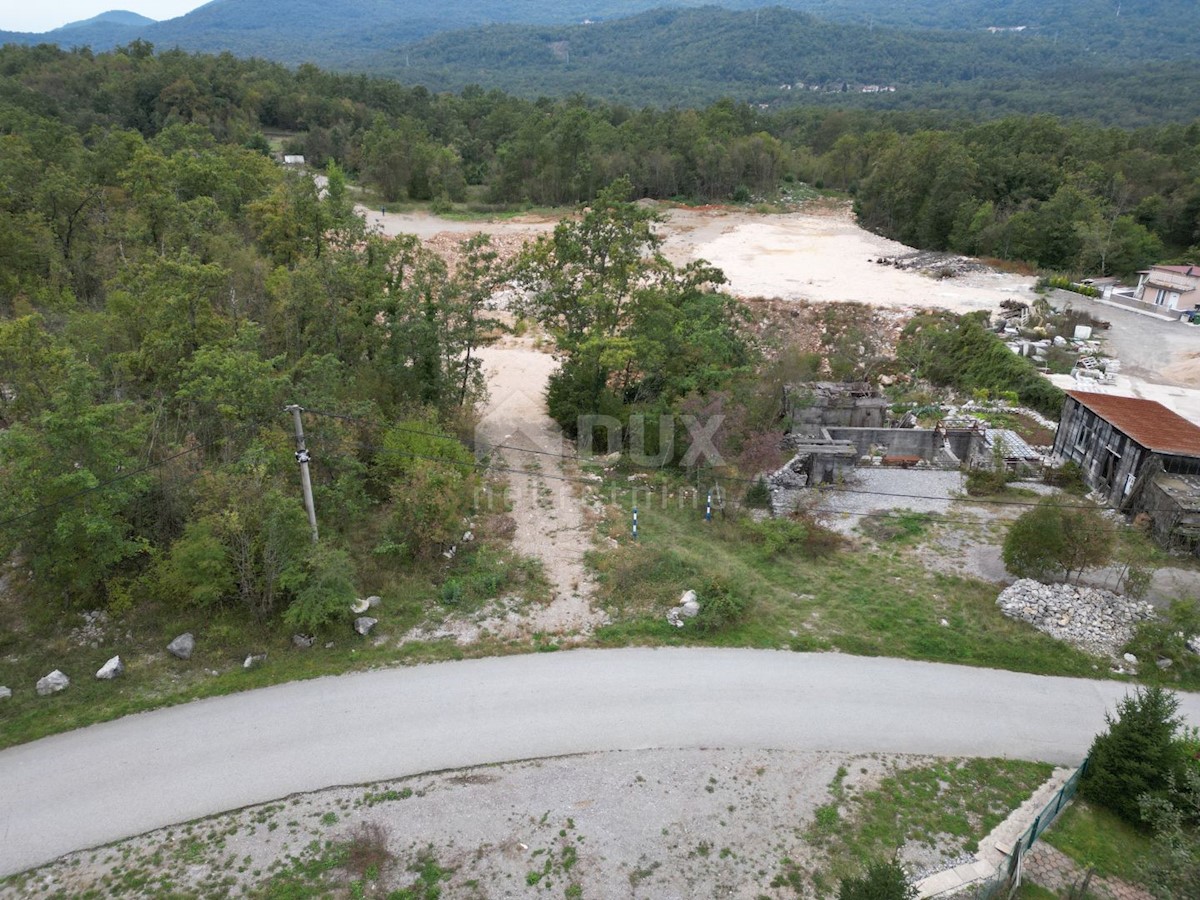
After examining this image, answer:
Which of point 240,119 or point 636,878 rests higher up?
point 240,119

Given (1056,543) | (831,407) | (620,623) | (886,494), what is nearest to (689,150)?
(831,407)

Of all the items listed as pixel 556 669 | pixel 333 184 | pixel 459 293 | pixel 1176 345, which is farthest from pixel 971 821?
pixel 1176 345

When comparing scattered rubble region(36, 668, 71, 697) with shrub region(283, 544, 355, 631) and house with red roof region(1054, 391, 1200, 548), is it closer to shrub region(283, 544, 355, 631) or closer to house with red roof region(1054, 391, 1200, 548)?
shrub region(283, 544, 355, 631)

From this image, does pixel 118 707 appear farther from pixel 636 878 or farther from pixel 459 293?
pixel 459 293

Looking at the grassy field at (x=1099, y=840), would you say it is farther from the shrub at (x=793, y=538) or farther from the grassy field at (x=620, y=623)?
the shrub at (x=793, y=538)

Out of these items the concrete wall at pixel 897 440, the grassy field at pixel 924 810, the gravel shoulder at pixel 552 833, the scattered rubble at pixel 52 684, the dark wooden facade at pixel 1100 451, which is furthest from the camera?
the concrete wall at pixel 897 440

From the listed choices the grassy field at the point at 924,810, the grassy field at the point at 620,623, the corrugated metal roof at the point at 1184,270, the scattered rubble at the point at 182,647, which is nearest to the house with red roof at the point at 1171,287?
the corrugated metal roof at the point at 1184,270

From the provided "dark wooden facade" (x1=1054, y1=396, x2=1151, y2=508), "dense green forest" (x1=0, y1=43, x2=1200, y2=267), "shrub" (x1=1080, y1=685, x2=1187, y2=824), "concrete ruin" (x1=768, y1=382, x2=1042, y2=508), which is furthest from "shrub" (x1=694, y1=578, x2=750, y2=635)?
"dense green forest" (x1=0, y1=43, x2=1200, y2=267)
